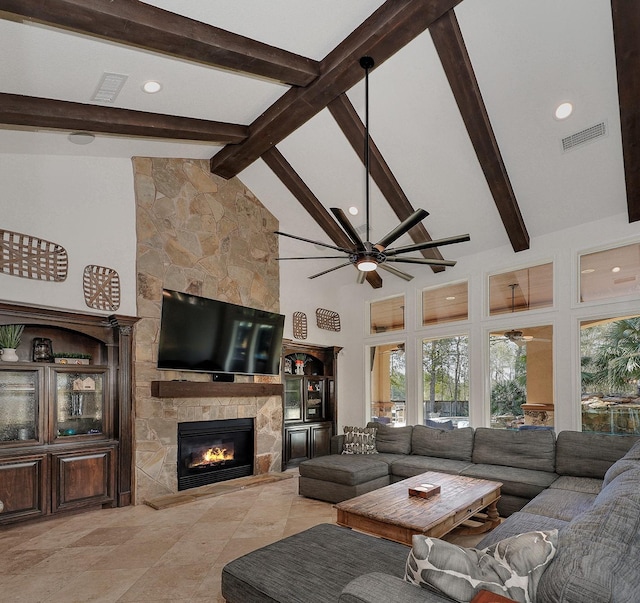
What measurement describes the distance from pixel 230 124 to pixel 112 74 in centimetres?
170

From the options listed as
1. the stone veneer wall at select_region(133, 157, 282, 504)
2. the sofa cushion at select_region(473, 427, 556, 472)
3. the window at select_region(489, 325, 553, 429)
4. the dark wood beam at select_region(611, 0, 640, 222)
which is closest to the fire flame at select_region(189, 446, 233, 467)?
the stone veneer wall at select_region(133, 157, 282, 504)

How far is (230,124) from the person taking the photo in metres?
5.48

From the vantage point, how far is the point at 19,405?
4.66 meters

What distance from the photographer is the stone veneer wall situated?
558cm

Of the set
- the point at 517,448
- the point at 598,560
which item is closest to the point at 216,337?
the point at 517,448

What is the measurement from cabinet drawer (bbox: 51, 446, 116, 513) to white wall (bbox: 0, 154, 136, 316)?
1.56 meters

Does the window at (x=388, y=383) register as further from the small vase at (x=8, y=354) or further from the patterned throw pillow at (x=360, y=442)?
the small vase at (x=8, y=354)

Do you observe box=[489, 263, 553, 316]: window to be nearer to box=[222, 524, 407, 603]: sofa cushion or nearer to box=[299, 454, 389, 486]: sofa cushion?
box=[299, 454, 389, 486]: sofa cushion

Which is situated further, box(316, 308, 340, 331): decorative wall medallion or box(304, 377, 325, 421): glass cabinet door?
box(316, 308, 340, 331): decorative wall medallion

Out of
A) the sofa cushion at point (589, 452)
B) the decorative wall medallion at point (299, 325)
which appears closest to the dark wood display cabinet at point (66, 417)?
the decorative wall medallion at point (299, 325)

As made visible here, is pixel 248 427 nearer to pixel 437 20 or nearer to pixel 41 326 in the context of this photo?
pixel 41 326

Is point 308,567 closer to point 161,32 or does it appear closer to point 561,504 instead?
point 561,504

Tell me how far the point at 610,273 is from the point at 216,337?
16.6 feet

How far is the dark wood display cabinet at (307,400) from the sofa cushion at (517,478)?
307cm
